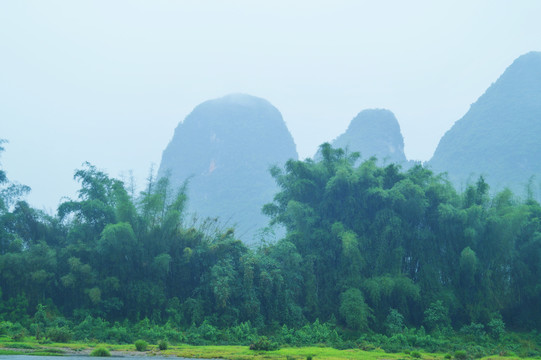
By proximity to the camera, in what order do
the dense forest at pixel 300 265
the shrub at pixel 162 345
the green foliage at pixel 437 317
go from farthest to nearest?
the green foliage at pixel 437 317
the dense forest at pixel 300 265
the shrub at pixel 162 345

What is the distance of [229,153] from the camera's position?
5809 centimetres

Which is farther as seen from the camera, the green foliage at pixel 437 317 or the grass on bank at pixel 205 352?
the green foliage at pixel 437 317

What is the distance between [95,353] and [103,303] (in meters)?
3.71

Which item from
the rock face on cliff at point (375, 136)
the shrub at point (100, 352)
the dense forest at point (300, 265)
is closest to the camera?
the shrub at point (100, 352)

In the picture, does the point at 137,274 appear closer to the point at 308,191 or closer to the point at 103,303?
the point at 103,303

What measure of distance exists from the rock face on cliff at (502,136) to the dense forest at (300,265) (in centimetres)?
2026

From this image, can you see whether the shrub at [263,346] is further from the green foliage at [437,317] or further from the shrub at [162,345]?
the green foliage at [437,317]

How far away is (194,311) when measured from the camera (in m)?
14.5

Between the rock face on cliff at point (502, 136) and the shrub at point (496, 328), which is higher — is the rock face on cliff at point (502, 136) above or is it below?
above

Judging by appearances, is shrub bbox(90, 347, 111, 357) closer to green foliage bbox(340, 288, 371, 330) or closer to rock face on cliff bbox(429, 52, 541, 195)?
green foliage bbox(340, 288, 371, 330)

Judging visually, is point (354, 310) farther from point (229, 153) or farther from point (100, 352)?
point (229, 153)

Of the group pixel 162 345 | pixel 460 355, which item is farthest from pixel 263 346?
pixel 460 355

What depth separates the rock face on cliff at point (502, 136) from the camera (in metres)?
37.8

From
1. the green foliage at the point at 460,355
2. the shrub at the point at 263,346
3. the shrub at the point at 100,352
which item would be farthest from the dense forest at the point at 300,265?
the shrub at the point at 100,352
